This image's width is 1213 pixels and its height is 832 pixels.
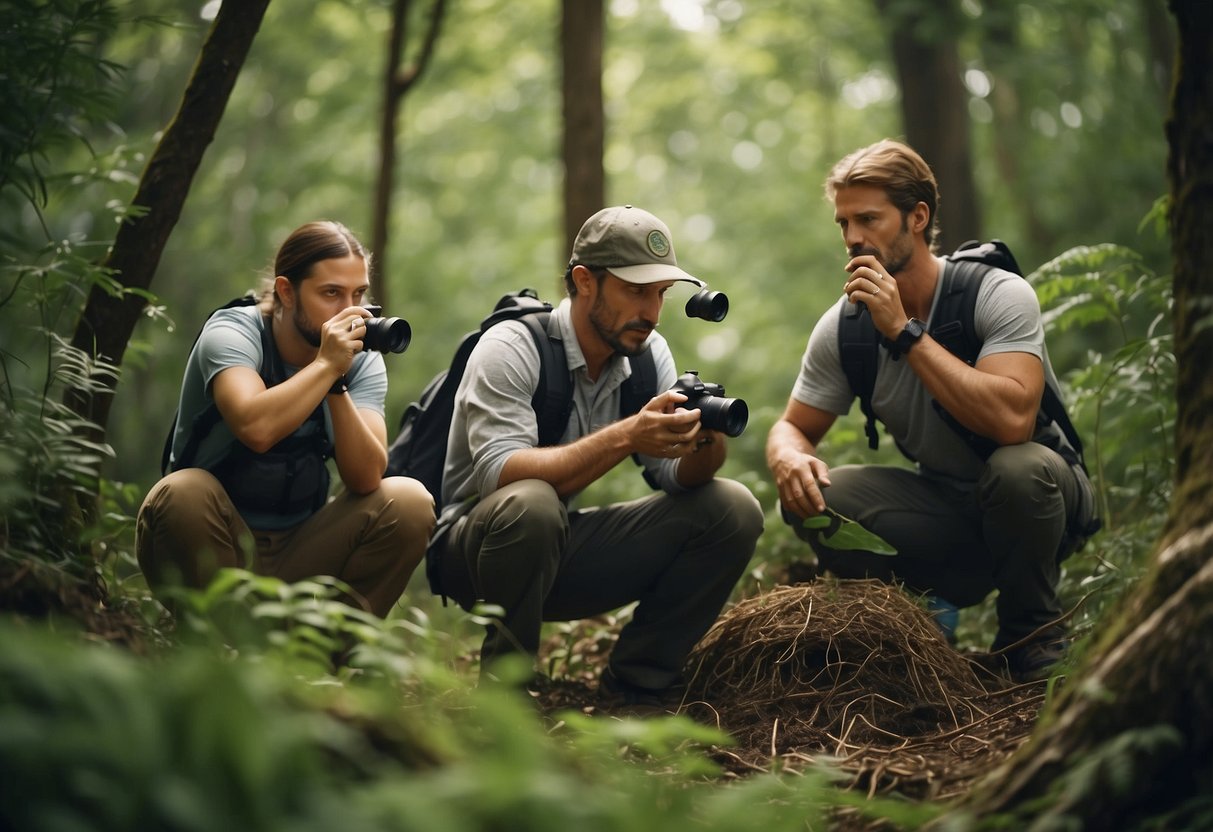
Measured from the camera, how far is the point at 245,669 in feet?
5.40

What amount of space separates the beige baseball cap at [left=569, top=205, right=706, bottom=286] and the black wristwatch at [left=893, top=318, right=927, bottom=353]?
27.6 inches

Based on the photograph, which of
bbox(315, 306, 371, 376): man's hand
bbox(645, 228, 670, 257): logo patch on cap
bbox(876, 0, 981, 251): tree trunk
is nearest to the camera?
bbox(315, 306, 371, 376): man's hand

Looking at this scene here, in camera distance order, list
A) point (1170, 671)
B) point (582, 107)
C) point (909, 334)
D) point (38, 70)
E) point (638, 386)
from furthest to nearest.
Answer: point (582, 107) < point (638, 386) < point (909, 334) < point (38, 70) < point (1170, 671)

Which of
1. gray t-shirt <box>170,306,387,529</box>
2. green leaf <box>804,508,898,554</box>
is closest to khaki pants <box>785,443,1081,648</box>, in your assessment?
green leaf <box>804,508,898,554</box>

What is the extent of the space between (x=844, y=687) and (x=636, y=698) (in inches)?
28.8

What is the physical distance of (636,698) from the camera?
393cm

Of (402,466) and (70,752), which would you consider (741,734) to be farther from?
(70,752)

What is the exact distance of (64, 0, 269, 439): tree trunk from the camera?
152 inches

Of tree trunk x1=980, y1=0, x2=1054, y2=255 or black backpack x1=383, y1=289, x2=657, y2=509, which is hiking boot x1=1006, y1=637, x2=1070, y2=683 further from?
tree trunk x1=980, y1=0, x2=1054, y2=255

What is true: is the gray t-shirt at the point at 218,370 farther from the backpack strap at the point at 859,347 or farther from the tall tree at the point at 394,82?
the tall tree at the point at 394,82

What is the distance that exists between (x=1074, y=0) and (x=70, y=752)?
9.91 m

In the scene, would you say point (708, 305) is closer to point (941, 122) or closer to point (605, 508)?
point (605, 508)

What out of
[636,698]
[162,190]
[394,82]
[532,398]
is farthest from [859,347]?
[394,82]

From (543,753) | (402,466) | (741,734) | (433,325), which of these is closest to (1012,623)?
(741,734)
